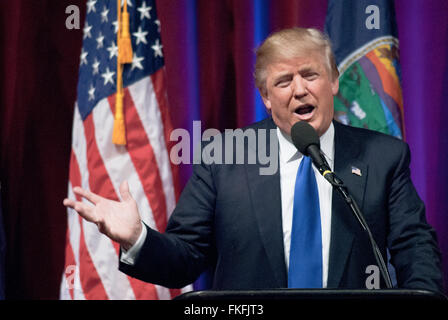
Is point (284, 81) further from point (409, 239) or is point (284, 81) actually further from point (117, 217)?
point (117, 217)

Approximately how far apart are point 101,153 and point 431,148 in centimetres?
154

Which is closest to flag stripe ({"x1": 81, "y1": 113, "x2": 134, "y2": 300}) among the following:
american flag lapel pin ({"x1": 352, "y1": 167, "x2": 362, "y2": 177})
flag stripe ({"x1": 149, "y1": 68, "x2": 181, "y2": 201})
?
flag stripe ({"x1": 149, "y1": 68, "x2": 181, "y2": 201})

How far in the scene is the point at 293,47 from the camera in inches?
78.3

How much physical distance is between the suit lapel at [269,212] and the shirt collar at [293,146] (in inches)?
2.0

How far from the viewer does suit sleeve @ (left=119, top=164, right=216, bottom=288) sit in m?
1.69

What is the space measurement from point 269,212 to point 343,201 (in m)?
0.22

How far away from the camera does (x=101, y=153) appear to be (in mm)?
2580

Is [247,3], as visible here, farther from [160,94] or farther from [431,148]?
[431,148]

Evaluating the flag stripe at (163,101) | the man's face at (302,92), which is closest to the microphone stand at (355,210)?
the man's face at (302,92)

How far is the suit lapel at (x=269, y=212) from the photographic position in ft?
6.03

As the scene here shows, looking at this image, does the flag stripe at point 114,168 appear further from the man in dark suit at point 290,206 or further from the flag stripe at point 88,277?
the man in dark suit at point 290,206

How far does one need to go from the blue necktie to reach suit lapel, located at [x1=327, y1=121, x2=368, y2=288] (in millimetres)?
42

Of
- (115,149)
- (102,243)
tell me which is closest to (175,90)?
(115,149)
